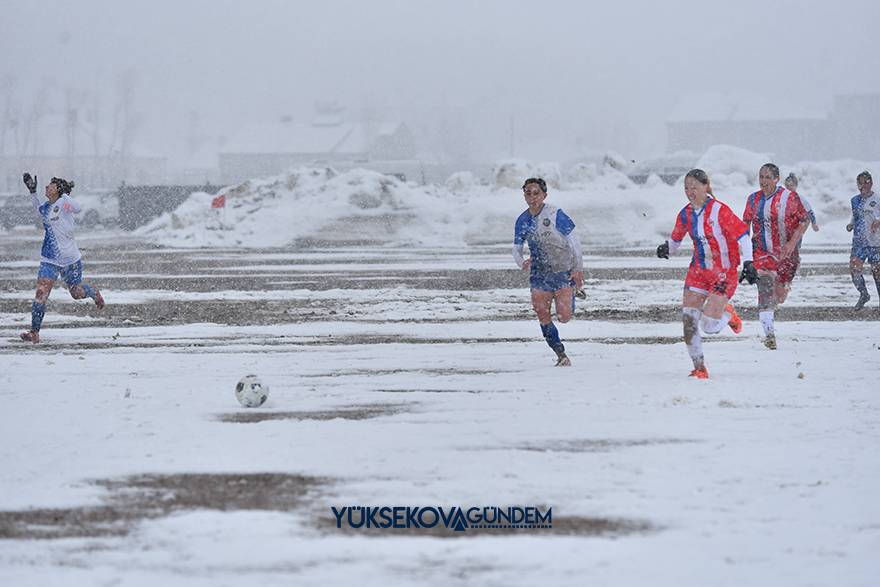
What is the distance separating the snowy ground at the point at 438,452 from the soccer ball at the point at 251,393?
0.43 ft

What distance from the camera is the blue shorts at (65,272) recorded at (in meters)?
14.6

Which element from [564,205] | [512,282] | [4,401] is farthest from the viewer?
[564,205]

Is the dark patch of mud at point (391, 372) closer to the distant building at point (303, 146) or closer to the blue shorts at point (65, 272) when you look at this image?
the blue shorts at point (65, 272)

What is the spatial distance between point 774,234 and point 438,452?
6.67 m

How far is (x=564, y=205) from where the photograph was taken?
1732 inches

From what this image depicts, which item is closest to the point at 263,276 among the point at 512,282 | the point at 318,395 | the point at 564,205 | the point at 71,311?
the point at 512,282

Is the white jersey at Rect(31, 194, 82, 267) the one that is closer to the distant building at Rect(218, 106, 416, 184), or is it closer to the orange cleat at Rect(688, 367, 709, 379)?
the orange cleat at Rect(688, 367, 709, 379)

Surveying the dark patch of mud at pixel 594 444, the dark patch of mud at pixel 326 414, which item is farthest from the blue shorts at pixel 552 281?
the dark patch of mud at pixel 594 444

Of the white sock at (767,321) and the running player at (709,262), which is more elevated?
the running player at (709,262)

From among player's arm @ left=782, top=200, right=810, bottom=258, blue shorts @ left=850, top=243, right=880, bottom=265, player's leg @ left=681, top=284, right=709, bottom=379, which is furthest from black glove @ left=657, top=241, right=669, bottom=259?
blue shorts @ left=850, top=243, right=880, bottom=265

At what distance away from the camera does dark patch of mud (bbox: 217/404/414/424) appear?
8.82 meters

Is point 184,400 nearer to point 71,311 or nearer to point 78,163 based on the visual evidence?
point 71,311

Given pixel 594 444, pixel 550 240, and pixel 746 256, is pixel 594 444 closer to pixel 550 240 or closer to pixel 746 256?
pixel 746 256

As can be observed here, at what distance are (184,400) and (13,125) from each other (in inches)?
5373
